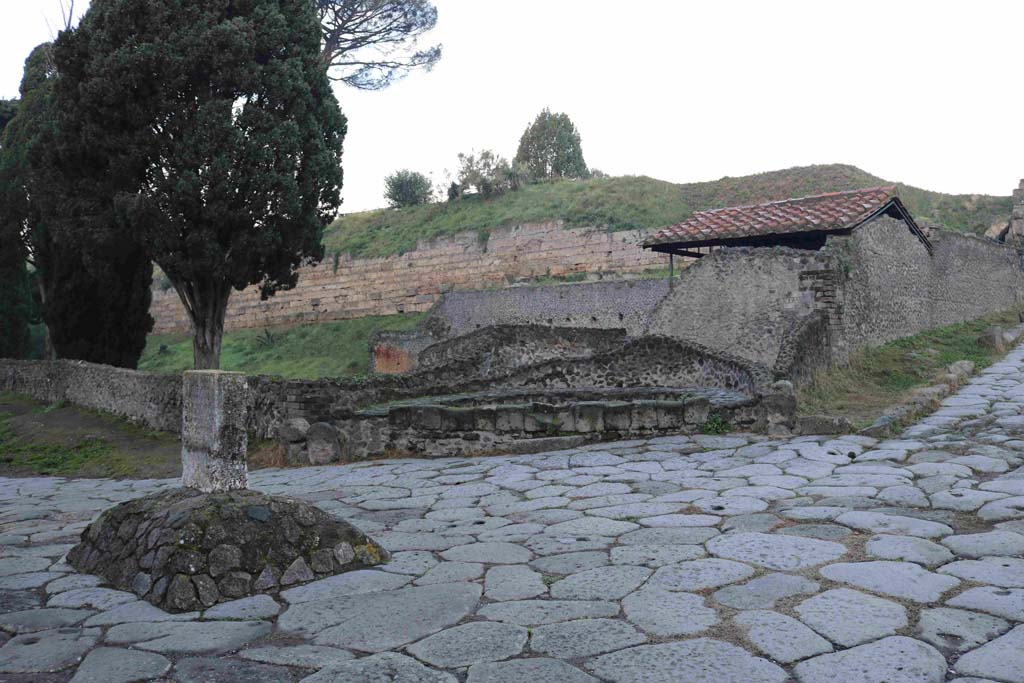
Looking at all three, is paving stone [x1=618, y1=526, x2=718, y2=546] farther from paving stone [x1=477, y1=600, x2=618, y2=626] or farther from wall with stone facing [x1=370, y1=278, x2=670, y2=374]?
wall with stone facing [x1=370, y1=278, x2=670, y2=374]

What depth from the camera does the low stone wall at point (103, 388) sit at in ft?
45.3

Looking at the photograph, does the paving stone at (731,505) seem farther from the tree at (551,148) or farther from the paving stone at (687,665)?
the tree at (551,148)

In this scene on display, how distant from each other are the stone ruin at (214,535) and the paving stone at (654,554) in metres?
1.34

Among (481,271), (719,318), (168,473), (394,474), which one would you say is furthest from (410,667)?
(481,271)

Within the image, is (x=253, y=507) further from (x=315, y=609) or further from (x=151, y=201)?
(x=151, y=201)

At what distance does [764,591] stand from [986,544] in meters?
1.43

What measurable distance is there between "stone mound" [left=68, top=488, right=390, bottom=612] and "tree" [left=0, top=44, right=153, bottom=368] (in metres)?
13.1

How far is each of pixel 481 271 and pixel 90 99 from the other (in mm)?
19506

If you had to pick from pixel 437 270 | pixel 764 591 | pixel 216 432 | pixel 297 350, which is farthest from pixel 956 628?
pixel 437 270

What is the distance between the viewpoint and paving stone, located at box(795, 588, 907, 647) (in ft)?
10.1

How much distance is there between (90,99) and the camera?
51.5 feet

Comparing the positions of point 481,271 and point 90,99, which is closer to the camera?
point 90,99

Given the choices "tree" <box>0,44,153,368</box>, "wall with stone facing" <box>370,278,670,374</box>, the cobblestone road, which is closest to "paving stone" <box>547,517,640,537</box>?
the cobblestone road

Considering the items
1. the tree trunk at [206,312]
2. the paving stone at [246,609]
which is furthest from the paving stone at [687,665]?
the tree trunk at [206,312]
